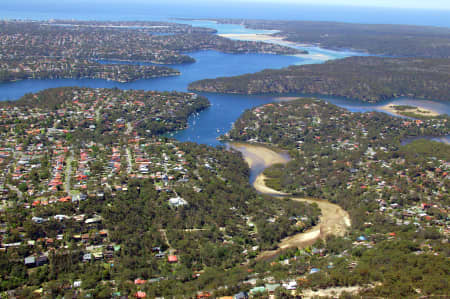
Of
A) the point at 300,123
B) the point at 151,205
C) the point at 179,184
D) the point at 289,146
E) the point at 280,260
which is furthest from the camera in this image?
the point at 300,123

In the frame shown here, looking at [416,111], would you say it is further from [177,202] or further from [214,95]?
[177,202]

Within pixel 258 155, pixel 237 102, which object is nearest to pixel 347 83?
pixel 237 102

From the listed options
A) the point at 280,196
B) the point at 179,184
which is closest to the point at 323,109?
the point at 280,196

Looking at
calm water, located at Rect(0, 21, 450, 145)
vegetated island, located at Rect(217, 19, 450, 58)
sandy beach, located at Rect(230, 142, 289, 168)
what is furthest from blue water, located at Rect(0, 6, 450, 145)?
vegetated island, located at Rect(217, 19, 450, 58)

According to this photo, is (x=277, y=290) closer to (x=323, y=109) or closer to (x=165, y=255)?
(x=165, y=255)

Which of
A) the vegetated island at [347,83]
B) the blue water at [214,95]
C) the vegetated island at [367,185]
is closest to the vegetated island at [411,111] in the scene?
the blue water at [214,95]

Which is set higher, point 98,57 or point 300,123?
point 98,57

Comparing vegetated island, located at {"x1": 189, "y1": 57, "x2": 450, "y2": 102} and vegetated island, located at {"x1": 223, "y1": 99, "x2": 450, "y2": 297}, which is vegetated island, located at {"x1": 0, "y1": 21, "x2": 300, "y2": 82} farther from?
vegetated island, located at {"x1": 223, "y1": 99, "x2": 450, "y2": 297}

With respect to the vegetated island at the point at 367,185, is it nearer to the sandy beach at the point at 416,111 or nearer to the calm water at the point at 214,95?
the calm water at the point at 214,95
